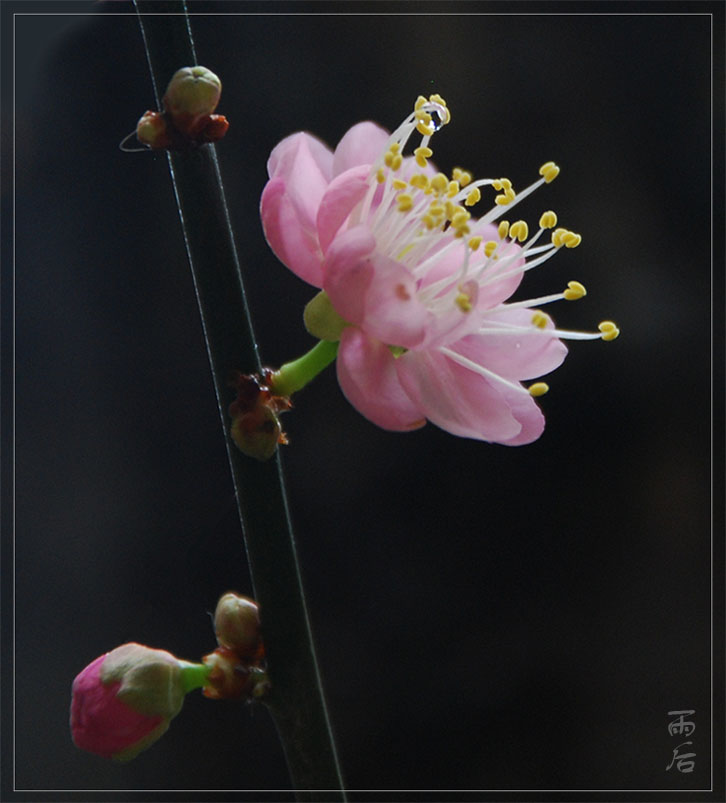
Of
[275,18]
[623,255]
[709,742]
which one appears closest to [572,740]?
[709,742]

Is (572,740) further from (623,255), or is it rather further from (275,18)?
(275,18)

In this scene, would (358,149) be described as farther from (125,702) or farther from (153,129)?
(125,702)

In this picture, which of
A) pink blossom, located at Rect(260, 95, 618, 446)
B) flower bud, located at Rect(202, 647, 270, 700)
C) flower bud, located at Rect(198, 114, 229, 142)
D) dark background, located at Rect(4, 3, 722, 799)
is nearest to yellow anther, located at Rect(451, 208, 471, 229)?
pink blossom, located at Rect(260, 95, 618, 446)
